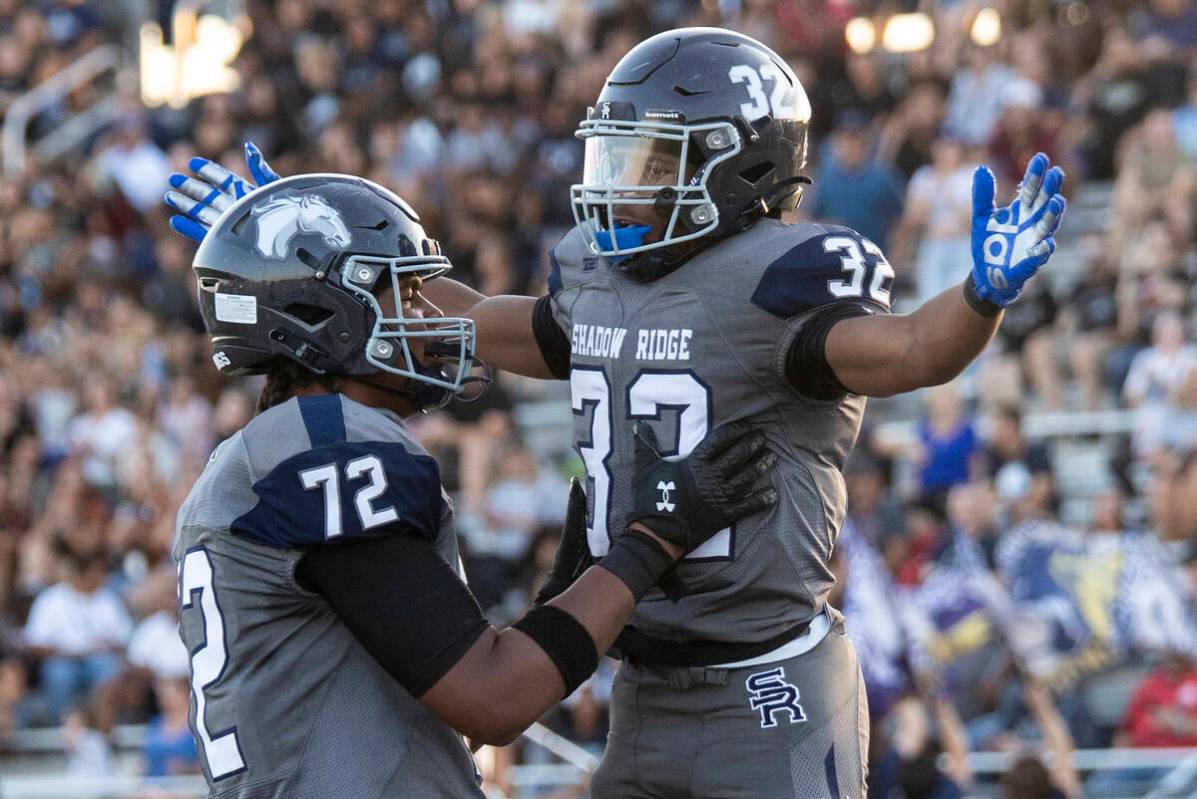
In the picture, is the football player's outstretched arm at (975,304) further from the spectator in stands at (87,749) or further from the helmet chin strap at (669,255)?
the spectator in stands at (87,749)

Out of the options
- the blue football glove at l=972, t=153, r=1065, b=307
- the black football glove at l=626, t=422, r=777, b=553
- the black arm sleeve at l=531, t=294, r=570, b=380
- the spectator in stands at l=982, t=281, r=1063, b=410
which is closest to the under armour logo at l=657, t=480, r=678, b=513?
the black football glove at l=626, t=422, r=777, b=553

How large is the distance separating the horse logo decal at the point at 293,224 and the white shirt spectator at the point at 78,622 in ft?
25.6

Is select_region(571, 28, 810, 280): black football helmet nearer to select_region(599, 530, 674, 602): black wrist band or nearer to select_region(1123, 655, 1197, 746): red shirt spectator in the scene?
select_region(599, 530, 674, 602): black wrist band

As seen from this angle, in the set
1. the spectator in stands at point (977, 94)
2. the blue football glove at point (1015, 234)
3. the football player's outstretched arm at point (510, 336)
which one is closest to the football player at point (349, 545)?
the blue football glove at point (1015, 234)

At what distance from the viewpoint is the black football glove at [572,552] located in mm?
3703

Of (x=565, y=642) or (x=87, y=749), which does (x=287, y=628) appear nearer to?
(x=565, y=642)

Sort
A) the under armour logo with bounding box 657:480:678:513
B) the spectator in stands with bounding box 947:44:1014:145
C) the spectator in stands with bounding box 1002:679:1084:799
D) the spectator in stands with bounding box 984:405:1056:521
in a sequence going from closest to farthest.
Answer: the under armour logo with bounding box 657:480:678:513
the spectator in stands with bounding box 1002:679:1084:799
the spectator in stands with bounding box 984:405:1056:521
the spectator in stands with bounding box 947:44:1014:145

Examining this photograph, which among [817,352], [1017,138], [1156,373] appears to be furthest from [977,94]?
[817,352]

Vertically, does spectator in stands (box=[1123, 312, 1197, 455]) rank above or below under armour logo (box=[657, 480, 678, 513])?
below

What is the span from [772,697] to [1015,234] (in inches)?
38.1

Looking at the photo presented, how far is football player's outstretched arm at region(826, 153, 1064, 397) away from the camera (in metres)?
3.18

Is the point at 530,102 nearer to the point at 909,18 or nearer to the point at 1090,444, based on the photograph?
the point at 909,18

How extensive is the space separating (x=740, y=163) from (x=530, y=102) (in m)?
9.73

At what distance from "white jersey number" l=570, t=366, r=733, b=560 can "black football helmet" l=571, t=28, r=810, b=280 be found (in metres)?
0.24
